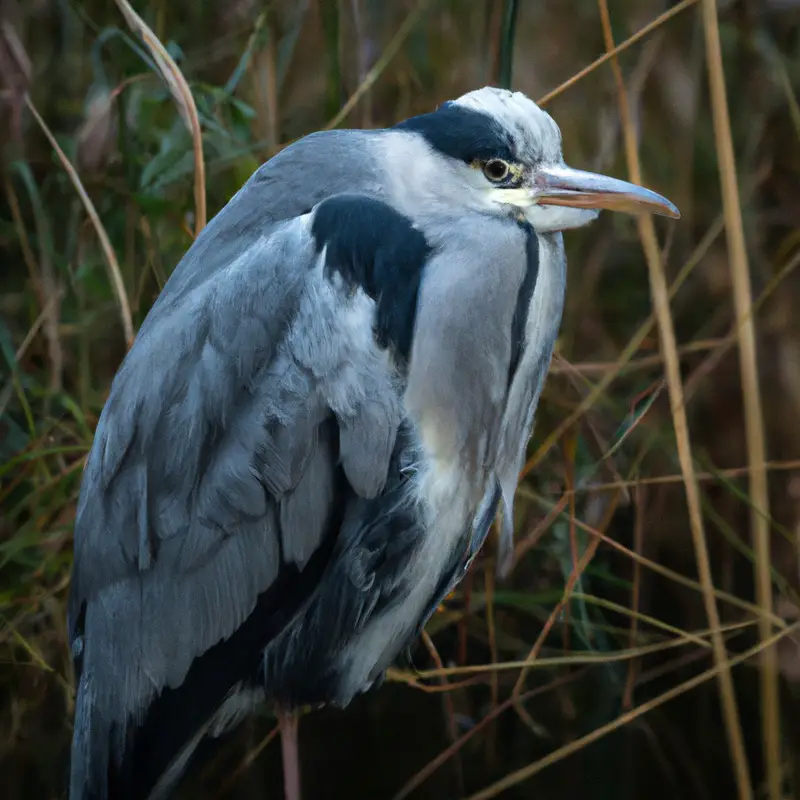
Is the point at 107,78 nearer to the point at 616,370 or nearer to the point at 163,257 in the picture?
the point at 163,257

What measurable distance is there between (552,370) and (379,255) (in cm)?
41

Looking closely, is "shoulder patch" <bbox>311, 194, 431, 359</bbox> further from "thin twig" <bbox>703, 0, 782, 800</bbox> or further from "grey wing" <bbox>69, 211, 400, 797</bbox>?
"thin twig" <bbox>703, 0, 782, 800</bbox>

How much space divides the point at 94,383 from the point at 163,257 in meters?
0.21

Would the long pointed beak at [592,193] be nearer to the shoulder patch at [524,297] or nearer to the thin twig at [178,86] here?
the shoulder patch at [524,297]

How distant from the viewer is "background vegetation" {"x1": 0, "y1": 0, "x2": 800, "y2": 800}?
3.98 feet

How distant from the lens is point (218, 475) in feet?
3.27

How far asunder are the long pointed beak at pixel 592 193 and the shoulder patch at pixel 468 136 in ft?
0.11

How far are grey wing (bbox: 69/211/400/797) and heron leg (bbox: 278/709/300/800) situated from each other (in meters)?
0.10

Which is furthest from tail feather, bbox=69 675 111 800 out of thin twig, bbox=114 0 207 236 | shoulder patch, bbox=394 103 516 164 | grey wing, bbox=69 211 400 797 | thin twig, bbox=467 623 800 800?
shoulder patch, bbox=394 103 516 164

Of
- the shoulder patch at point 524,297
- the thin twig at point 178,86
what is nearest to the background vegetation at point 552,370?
the thin twig at point 178,86

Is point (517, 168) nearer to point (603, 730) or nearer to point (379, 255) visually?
point (379, 255)

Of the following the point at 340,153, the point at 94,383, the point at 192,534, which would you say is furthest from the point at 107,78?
the point at 192,534

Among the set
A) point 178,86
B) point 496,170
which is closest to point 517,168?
point 496,170

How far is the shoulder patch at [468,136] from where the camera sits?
3.01 ft
